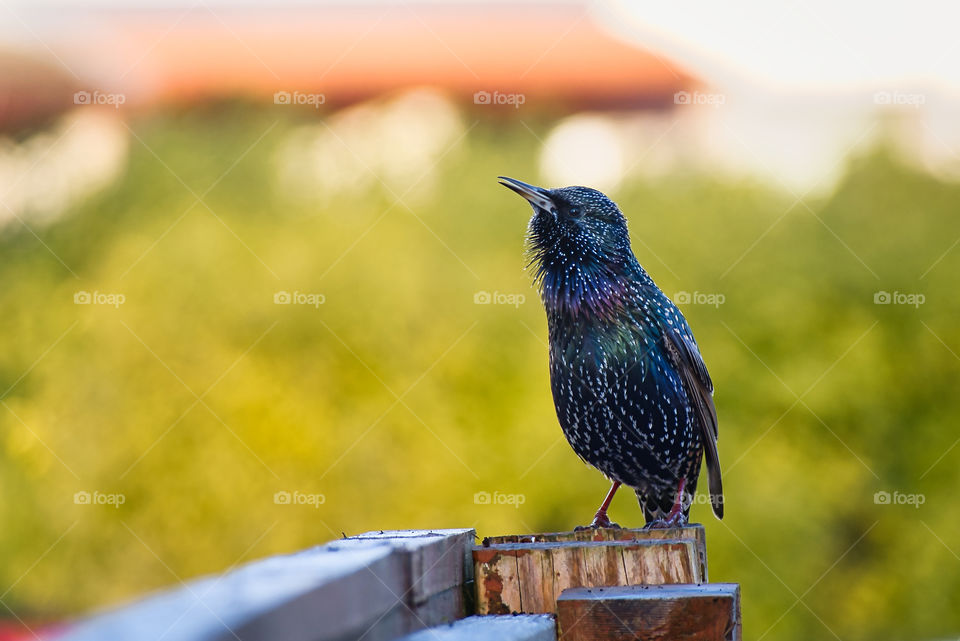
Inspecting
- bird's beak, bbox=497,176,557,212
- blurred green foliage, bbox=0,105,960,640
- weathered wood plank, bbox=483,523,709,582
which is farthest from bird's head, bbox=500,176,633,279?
blurred green foliage, bbox=0,105,960,640

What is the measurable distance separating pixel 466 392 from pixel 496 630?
11783 mm

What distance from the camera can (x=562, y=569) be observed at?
266 cm

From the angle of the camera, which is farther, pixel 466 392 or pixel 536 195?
pixel 466 392

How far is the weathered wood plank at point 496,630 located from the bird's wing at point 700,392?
94.3 inches

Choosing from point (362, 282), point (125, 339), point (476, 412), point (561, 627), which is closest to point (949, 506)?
A: point (476, 412)

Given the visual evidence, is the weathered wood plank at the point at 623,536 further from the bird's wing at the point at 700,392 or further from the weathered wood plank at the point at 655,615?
the bird's wing at the point at 700,392

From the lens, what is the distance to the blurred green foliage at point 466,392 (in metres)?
13.3

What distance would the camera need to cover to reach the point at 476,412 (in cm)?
1387

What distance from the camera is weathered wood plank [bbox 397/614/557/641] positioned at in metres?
2.22

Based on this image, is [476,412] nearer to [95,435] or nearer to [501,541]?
[95,435]

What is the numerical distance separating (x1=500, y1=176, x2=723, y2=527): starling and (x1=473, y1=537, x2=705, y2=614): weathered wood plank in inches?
74.0

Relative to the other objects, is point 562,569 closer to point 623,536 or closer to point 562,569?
point 562,569

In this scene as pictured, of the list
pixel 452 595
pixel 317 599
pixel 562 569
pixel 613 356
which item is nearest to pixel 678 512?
pixel 613 356

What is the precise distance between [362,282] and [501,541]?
11.9 m
